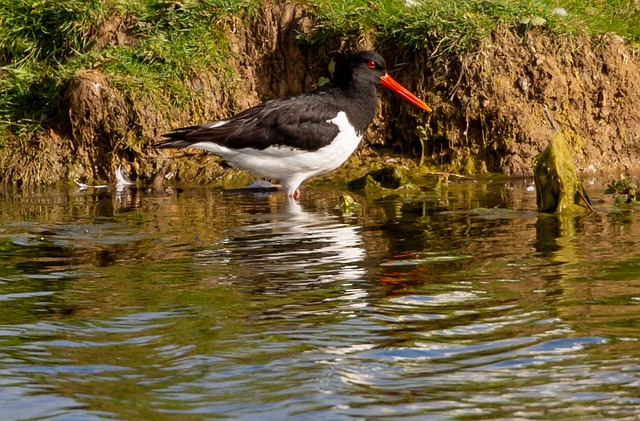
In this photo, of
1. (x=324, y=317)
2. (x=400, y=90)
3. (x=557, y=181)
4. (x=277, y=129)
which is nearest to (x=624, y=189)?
(x=557, y=181)

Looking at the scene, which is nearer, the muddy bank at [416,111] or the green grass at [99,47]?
the muddy bank at [416,111]

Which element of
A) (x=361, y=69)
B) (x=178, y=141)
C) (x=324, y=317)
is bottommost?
(x=324, y=317)

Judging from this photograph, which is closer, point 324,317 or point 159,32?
point 324,317

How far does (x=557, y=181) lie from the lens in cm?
803

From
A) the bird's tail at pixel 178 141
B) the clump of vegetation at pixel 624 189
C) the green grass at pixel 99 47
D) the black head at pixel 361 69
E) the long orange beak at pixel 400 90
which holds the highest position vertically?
the green grass at pixel 99 47

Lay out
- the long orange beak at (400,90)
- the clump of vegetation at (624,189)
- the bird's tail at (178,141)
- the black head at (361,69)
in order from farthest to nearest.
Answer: the long orange beak at (400,90) → the black head at (361,69) → the bird's tail at (178,141) → the clump of vegetation at (624,189)

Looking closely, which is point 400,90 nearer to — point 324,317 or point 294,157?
point 294,157

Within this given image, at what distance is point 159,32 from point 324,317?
21.1 feet

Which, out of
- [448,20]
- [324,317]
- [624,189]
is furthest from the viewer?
[448,20]

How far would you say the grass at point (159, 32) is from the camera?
1046cm

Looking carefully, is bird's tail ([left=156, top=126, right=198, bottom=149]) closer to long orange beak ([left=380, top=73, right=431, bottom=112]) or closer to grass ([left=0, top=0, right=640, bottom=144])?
grass ([left=0, top=0, right=640, bottom=144])

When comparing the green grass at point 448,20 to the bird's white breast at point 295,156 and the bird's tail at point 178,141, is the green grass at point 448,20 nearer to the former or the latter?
the bird's white breast at point 295,156

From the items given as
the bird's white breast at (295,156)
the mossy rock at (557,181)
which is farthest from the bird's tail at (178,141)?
the mossy rock at (557,181)

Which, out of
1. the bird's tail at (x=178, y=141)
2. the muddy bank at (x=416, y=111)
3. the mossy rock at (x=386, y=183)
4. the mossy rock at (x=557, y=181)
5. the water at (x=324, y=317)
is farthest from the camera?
the muddy bank at (x=416, y=111)
